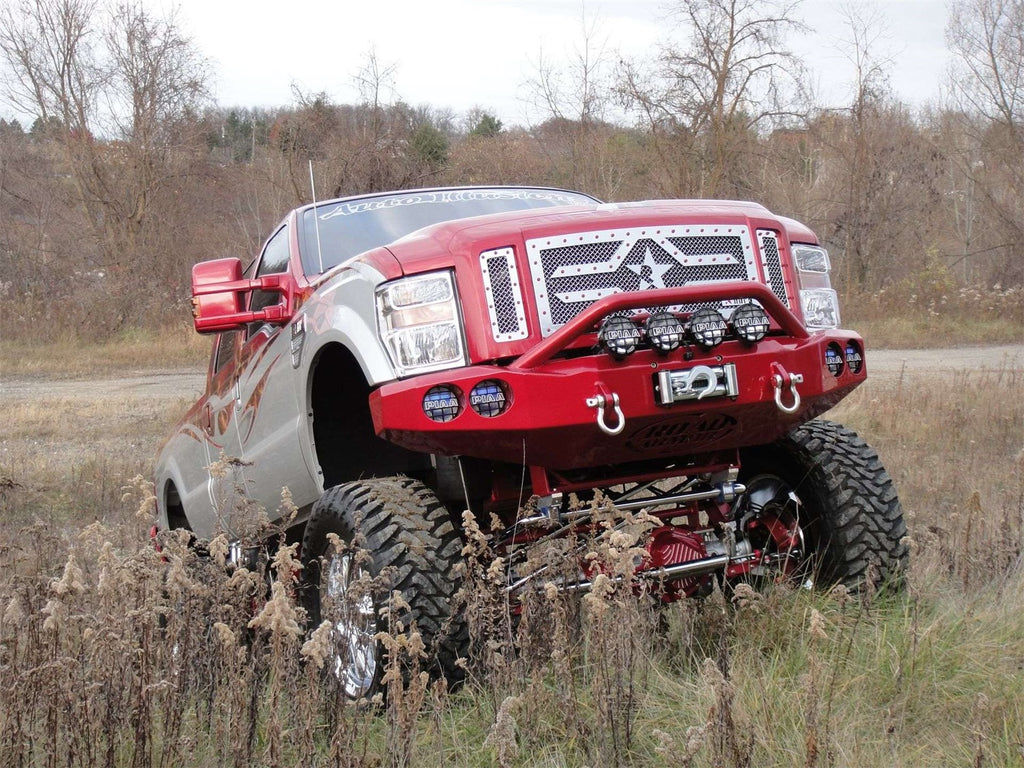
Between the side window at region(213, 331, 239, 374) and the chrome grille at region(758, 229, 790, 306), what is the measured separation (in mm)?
2602

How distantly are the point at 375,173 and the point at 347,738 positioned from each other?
1651cm

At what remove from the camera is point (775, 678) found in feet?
10.7

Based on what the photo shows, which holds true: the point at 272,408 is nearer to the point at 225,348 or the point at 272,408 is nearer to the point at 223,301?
the point at 223,301

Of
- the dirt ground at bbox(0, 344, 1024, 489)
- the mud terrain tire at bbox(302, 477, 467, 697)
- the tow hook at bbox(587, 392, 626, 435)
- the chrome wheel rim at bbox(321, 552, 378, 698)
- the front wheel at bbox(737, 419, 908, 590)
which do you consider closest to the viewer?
the chrome wheel rim at bbox(321, 552, 378, 698)

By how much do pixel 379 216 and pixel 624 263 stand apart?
162cm

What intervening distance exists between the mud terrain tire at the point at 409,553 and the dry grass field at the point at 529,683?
84 mm

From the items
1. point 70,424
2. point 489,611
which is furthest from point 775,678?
point 70,424

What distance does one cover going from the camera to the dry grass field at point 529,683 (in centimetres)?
258

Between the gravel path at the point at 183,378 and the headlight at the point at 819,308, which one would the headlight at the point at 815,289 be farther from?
the gravel path at the point at 183,378

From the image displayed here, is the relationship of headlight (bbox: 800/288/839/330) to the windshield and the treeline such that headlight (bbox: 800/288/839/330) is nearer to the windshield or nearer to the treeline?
the windshield

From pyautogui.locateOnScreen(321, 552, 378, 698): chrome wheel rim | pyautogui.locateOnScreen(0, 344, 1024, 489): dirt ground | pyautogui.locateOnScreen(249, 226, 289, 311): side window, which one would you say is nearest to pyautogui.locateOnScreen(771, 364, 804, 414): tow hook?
pyautogui.locateOnScreen(321, 552, 378, 698): chrome wheel rim

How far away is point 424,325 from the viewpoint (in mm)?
3361

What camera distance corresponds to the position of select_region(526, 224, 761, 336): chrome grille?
11.0ft

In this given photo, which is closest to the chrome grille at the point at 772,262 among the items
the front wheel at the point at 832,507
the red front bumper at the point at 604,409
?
the red front bumper at the point at 604,409
